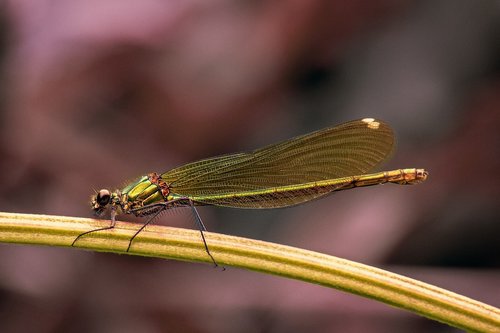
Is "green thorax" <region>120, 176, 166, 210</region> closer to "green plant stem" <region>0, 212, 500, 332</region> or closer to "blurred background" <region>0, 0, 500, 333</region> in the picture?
"green plant stem" <region>0, 212, 500, 332</region>

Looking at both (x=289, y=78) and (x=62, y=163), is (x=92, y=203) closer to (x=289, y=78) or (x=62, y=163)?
(x=62, y=163)

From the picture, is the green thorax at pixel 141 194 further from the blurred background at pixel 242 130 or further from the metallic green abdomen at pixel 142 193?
the blurred background at pixel 242 130

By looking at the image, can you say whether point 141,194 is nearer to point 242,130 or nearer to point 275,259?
point 275,259

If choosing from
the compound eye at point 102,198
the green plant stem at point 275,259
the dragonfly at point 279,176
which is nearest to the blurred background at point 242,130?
the dragonfly at point 279,176

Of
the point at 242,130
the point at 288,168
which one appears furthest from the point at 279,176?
the point at 242,130

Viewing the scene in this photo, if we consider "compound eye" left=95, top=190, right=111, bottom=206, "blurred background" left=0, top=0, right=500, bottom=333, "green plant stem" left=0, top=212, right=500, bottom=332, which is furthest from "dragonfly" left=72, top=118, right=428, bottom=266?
"blurred background" left=0, top=0, right=500, bottom=333

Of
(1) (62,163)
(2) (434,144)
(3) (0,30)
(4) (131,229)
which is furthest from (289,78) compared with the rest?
(4) (131,229)
